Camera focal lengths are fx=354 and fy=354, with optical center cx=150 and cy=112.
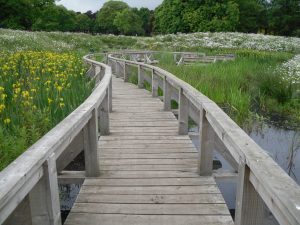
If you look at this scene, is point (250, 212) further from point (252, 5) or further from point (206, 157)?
point (252, 5)

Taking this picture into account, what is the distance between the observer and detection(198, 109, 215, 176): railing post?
347 centimetres

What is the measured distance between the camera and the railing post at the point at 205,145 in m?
3.47

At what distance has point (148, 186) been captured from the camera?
345 centimetres

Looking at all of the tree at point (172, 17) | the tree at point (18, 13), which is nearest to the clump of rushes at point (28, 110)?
the tree at point (18, 13)

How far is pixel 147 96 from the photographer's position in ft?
28.8

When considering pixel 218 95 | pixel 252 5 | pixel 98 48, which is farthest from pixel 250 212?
pixel 252 5

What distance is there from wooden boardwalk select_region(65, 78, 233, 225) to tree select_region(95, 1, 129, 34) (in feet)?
259

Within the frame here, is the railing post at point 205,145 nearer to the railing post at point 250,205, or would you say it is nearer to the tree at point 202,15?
the railing post at point 250,205

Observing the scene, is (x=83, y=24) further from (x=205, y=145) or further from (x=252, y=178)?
(x=252, y=178)

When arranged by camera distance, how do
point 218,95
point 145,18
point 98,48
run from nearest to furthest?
1. point 218,95
2. point 98,48
3. point 145,18

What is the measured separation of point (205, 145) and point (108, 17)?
275 feet

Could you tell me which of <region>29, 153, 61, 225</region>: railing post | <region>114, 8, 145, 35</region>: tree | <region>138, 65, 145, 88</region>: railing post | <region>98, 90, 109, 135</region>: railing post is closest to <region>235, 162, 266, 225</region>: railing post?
<region>29, 153, 61, 225</region>: railing post

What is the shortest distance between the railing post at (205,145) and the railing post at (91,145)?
1.05 meters

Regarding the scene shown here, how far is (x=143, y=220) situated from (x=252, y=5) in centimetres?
6000
